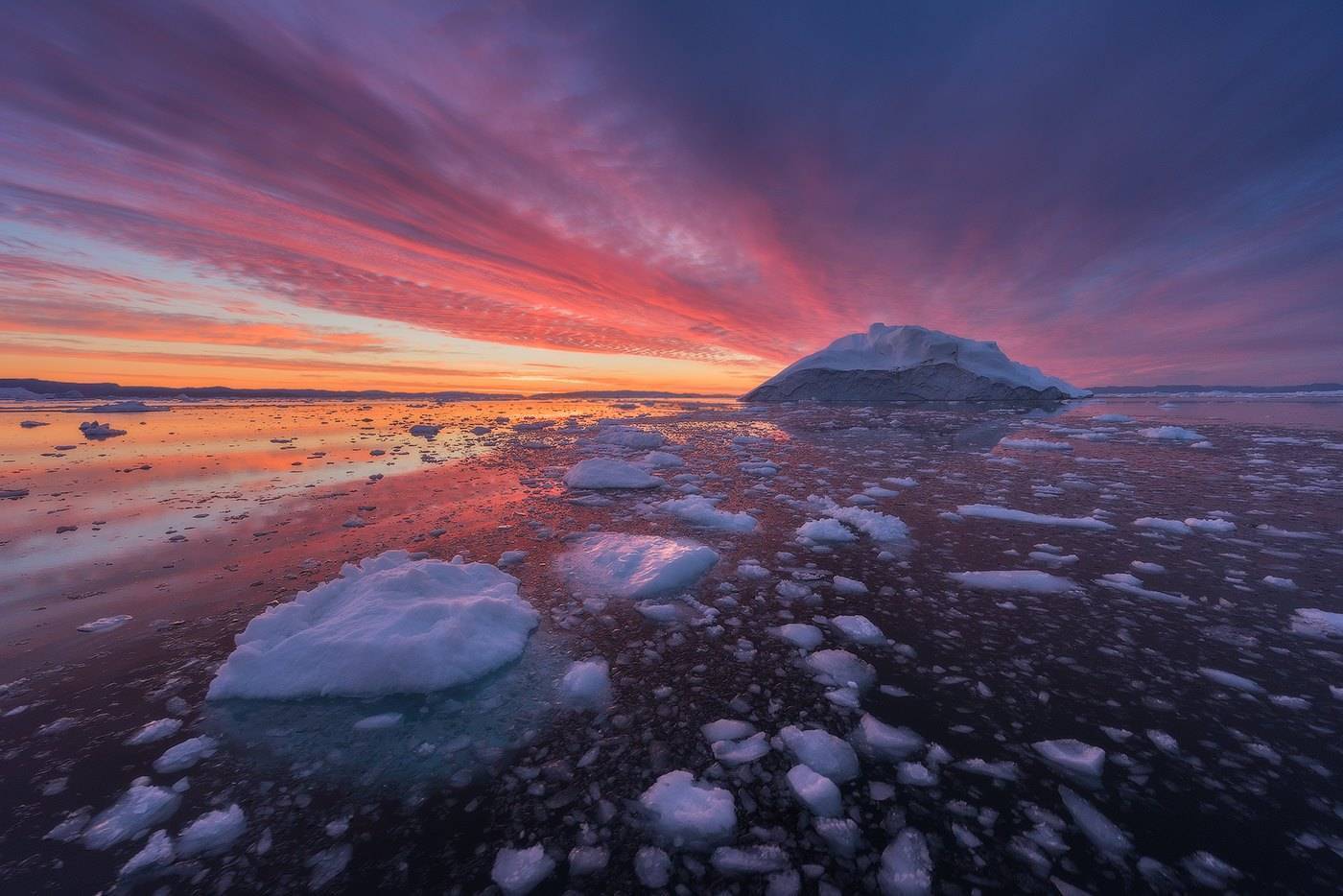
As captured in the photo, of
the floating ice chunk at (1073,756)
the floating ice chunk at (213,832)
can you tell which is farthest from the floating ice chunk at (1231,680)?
the floating ice chunk at (213,832)

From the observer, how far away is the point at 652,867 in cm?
152

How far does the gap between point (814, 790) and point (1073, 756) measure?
1113 mm

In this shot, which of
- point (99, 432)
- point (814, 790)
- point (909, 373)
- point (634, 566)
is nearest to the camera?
point (814, 790)

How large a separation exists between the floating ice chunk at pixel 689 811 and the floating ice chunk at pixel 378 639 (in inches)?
51.0

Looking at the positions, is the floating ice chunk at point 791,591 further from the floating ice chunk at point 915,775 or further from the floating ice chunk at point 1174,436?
the floating ice chunk at point 1174,436

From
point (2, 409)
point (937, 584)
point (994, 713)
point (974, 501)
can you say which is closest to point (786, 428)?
point (974, 501)

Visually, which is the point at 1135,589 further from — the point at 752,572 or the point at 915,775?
the point at 915,775

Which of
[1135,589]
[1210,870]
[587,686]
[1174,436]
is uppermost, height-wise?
[1174,436]

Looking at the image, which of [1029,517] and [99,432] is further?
[99,432]

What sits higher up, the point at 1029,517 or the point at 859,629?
the point at 1029,517

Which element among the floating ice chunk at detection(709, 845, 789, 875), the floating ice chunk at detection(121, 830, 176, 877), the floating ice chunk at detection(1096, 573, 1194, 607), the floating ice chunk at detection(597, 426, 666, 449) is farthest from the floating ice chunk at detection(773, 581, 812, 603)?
the floating ice chunk at detection(597, 426, 666, 449)

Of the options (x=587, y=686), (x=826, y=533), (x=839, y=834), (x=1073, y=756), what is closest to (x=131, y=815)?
(x=587, y=686)

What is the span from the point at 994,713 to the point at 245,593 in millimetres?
4902

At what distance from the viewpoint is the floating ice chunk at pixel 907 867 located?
1432 millimetres
